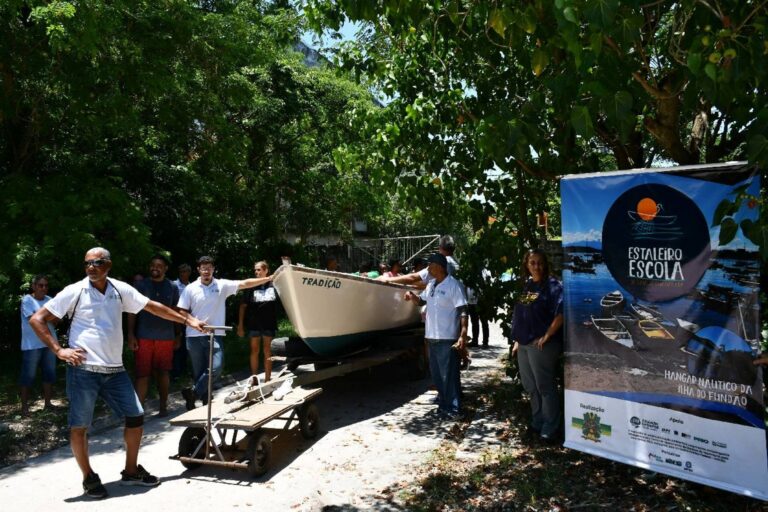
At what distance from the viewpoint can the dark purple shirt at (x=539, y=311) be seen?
5879 mm

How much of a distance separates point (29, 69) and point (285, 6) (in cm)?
812

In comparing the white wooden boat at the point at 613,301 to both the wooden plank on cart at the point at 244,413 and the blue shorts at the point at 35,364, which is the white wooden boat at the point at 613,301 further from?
the blue shorts at the point at 35,364

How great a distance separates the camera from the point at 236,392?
20.9 feet

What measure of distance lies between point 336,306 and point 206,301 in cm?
168

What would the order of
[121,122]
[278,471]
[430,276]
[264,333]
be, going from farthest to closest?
[121,122]
[264,333]
[430,276]
[278,471]

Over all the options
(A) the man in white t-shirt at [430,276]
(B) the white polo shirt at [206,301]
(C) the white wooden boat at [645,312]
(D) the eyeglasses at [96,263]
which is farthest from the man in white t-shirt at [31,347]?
(C) the white wooden boat at [645,312]

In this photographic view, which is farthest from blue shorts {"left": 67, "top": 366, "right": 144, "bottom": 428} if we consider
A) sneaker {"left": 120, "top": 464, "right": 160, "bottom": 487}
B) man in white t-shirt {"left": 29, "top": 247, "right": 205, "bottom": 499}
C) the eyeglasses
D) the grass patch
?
the grass patch

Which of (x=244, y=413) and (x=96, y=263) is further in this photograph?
(x=244, y=413)

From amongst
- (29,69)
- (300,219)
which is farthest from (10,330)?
(300,219)

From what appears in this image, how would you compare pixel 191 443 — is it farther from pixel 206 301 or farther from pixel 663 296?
pixel 663 296

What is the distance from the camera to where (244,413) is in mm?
5777

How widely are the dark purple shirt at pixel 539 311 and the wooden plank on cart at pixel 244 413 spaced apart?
7.44 ft

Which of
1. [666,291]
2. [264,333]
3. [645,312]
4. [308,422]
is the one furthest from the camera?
[264,333]

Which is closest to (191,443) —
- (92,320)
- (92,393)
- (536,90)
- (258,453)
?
(258,453)
